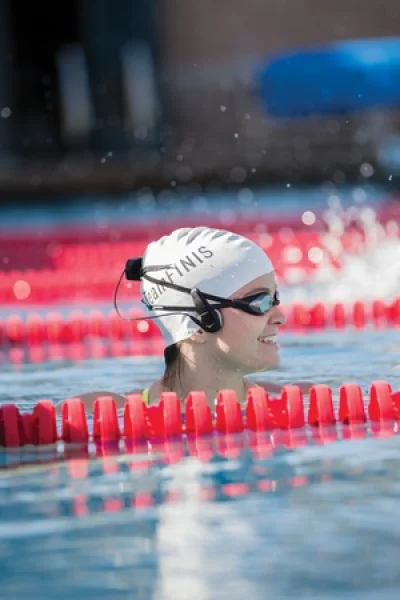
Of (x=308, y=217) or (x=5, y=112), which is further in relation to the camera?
(x=5, y=112)

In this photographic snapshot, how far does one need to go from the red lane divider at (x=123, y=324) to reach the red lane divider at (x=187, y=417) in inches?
116

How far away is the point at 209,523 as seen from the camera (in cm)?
322

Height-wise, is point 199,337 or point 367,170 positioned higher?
point 367,170

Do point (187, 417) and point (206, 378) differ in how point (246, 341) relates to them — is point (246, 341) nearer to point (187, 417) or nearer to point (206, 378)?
point (206, 378)

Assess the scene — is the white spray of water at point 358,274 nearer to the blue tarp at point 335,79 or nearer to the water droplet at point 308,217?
the water droplet at point 308,217

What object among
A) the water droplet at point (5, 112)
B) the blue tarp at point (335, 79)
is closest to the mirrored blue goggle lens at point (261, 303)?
the blue tarp at point (335, 79)

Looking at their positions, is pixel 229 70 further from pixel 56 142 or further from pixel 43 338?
pixel 43 338

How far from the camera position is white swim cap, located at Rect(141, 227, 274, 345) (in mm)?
4672

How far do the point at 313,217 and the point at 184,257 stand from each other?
7787 mm

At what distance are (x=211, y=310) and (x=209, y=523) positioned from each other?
148cm

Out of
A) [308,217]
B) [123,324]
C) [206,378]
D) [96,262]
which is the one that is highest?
[308,217]

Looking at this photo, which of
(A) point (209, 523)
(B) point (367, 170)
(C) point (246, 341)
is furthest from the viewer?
(B) point (367, 170)

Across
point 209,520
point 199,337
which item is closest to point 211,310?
point 199,337

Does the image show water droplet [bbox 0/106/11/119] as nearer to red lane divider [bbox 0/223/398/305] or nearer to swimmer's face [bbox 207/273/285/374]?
red lane divider [bbox 0/223/398/305]
